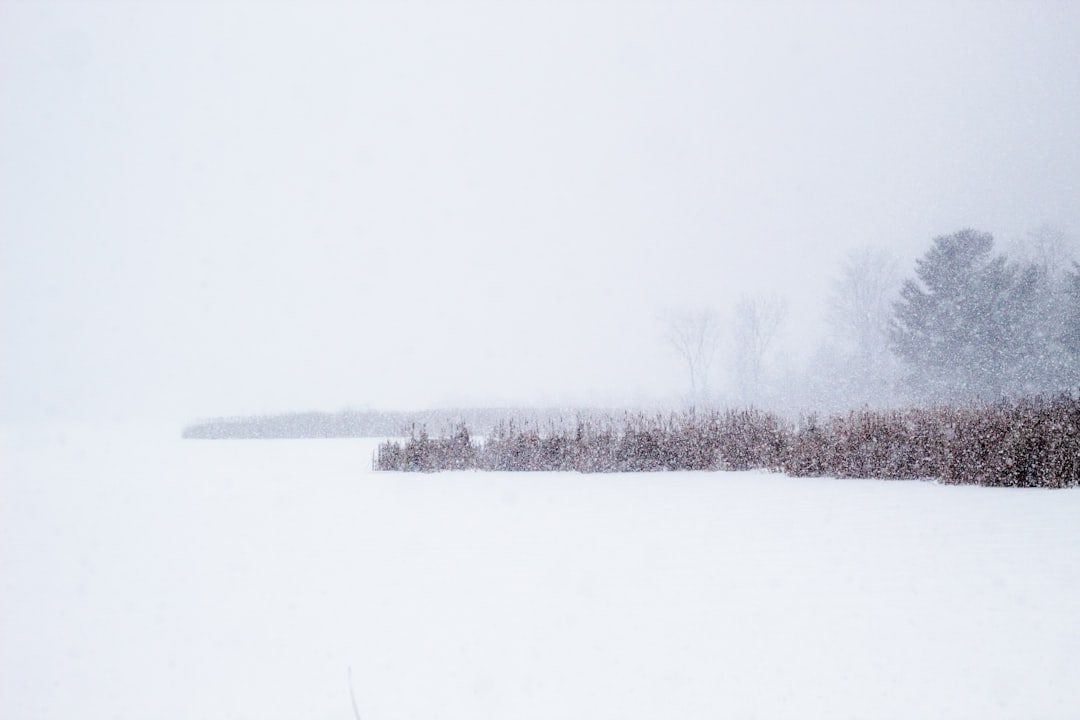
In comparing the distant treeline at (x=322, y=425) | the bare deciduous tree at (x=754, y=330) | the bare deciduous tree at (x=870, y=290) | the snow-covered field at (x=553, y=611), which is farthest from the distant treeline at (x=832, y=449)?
the bare deciduous tree at (x=754, y=330)

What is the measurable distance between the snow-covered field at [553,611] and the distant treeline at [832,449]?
58.8 inches

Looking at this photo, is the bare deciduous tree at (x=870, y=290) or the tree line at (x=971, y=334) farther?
the bare deciduous tree at (x=870, y=290)

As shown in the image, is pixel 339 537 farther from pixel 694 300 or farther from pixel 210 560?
pixel 694 300

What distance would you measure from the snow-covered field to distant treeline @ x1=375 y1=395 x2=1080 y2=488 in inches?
58.8

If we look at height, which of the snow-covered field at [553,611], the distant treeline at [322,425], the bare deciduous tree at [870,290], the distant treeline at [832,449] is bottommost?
the distant treeline at [322,425]

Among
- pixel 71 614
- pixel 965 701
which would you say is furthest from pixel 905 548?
pixel 71 614

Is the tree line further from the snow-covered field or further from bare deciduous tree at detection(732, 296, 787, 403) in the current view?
the snow-covered field

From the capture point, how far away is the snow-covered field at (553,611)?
9.10 feet

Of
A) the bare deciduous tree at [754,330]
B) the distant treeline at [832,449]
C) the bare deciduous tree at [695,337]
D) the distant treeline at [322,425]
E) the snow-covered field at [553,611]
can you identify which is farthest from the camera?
the bare deciduous tree at [695,337]

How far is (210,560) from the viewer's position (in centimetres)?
543

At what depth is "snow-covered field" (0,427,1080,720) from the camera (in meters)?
2.77

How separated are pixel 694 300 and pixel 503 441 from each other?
34.4m

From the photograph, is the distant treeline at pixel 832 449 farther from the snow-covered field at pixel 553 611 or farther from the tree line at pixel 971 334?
the tree line at pixel 971 334

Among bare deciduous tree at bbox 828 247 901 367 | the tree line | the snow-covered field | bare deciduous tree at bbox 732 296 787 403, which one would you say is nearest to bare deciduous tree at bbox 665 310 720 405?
bare deciduous tree at bbox 732 296 787 403
